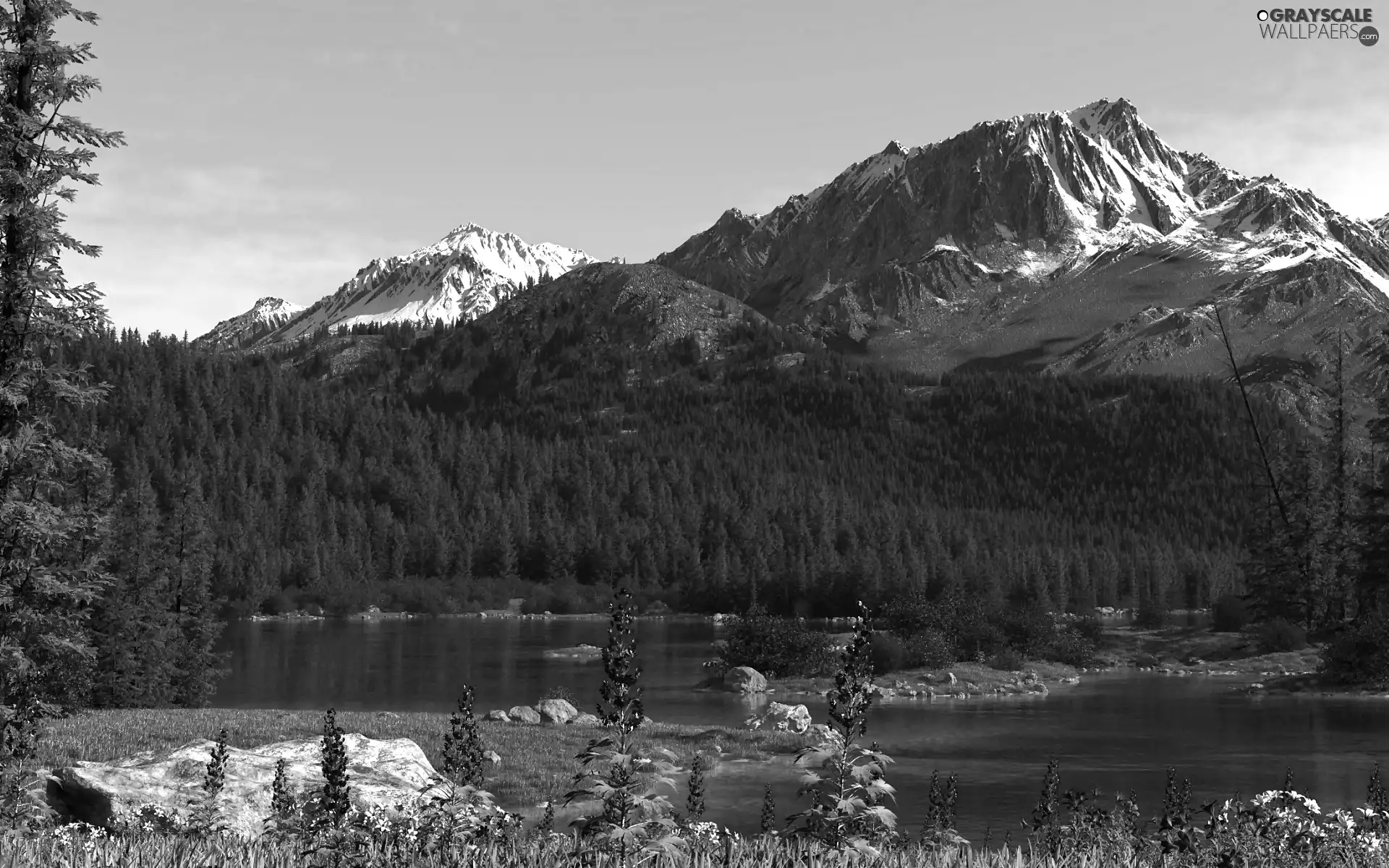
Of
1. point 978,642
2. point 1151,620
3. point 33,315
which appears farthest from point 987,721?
point 1151,620

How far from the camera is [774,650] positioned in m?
81.0

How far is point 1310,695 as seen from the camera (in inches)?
2596

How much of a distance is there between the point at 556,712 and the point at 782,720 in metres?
11.0

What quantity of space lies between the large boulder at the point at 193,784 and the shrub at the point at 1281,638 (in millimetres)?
74482

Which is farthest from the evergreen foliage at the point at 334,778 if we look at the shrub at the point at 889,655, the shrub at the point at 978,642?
the shrub at the point at 978,642

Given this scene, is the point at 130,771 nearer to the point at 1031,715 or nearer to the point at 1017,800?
the point at 1017,800

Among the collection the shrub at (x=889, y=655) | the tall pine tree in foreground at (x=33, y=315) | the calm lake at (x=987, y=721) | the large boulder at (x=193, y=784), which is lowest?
the calm lake at (x=987, y=721)

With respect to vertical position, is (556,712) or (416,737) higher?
(416,737)

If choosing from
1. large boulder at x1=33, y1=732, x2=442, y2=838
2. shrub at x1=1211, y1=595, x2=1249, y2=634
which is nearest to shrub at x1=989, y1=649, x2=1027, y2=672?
shrub at x1=1211, y1=595, x2=1249, y2=634

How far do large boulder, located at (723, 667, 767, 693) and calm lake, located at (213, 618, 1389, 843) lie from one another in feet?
8.71

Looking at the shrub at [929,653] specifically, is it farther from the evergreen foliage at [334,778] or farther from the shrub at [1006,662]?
the evergreen foliage at [334,778]

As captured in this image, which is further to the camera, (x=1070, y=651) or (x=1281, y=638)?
(x=1070, y=651)

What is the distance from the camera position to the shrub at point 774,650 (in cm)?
8062

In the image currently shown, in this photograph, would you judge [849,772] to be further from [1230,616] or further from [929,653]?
[1230,616]
